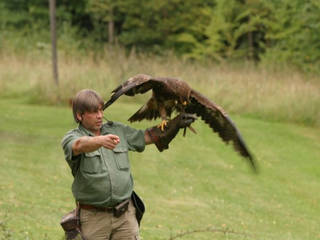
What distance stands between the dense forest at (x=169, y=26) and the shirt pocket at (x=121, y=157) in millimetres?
20907

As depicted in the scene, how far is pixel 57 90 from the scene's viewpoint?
16312mm

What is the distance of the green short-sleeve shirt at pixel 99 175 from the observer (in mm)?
3652

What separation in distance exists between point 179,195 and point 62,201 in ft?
5.91

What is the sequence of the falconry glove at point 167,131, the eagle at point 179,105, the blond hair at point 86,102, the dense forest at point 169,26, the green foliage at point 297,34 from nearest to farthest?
the blond hair at point 86,102
the falconry glove at point 167,131
the eagle at point 179,105
the green foliage at point 297,34
the dense forest at point 169,26

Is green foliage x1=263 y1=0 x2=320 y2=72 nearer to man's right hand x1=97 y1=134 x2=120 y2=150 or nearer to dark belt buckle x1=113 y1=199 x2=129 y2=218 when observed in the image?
dark belt buckle x1=113 y1=199 x2=129 y2=218

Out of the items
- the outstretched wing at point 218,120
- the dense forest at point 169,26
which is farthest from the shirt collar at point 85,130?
the dense forest at point 169,26

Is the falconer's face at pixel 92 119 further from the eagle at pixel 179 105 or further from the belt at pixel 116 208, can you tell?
the eagle at pixel 179 105

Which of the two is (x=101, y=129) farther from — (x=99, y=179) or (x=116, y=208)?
(x=116, y=208)

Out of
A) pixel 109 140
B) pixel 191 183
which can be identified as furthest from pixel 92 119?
pixel 191 183

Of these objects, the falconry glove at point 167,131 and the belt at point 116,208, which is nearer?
the belt at point 116,208

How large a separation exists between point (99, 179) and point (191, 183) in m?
6.34

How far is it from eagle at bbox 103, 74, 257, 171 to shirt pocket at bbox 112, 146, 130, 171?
50 cm

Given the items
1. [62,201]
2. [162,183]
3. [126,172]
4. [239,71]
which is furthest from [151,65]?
[126,172]

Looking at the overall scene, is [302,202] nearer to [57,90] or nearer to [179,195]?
[179,195]
